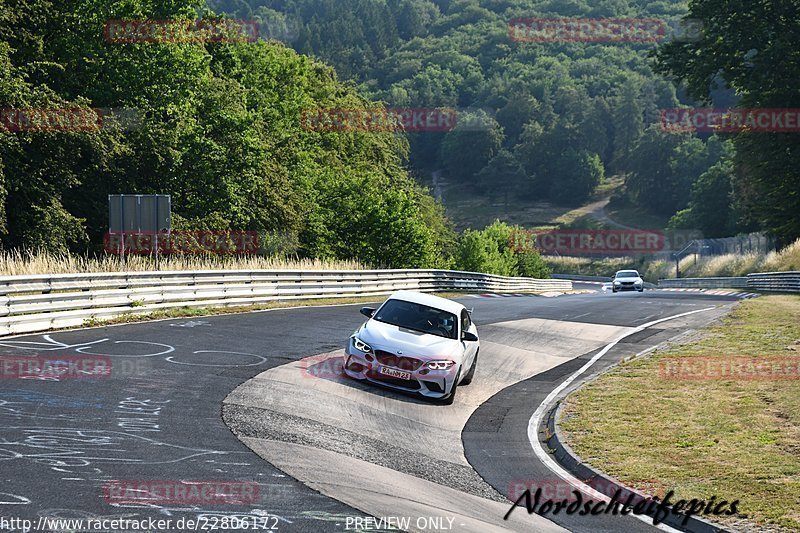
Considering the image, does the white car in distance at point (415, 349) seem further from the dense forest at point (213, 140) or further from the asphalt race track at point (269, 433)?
the dense forest at point (213, 140)

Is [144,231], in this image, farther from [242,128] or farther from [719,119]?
[719,119]

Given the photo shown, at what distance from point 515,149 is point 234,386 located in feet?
599

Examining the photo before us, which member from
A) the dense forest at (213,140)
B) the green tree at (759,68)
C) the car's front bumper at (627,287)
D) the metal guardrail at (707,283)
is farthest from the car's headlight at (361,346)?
the metal guardrail at (707,283)

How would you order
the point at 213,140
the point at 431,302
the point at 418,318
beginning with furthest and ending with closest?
the point at 213,140, the point at 431,302, the point at 418,318

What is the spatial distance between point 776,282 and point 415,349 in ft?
125

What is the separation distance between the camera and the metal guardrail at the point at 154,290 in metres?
17.9

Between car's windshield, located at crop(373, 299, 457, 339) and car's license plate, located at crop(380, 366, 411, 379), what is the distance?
114 cm

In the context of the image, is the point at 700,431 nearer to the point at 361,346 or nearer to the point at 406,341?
the point at 406,341

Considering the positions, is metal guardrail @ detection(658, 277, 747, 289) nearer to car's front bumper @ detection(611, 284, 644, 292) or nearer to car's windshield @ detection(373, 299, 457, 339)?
car's front bumper @ detection(611, 284, 644, 292)

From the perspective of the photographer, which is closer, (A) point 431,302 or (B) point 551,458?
(B) point 551,458

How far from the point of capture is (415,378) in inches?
567

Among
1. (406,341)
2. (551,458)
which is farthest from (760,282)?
(551,458)

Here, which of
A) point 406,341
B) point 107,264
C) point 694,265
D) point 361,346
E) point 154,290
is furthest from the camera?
point 694,265

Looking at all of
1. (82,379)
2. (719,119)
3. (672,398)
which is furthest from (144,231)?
(719,119)
